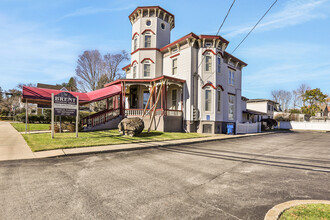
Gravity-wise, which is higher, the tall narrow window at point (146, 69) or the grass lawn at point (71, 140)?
the tall narrow window at point (146, 69)

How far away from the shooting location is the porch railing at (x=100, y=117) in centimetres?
1608

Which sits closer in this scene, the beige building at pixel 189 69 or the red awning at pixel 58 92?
the red awning at pixel 58 92

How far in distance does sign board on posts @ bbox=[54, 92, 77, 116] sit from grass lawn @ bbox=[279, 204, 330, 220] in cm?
1240

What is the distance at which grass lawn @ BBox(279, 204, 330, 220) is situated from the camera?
2.96 meters

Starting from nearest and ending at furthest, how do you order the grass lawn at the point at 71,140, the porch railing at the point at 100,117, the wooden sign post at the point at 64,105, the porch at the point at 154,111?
the grass lawn at the point at 71,140, the wooden sign post at the point at 64,105, the porch railing at the point at 100,117, the porch at the point at 154,111

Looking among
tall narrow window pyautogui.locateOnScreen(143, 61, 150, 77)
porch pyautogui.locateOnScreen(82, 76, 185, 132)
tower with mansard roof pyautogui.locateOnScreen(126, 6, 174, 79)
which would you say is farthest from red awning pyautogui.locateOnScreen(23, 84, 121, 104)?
tower with mansard roof pyautogui.locateOnScreen(126, 6, 174, 79)

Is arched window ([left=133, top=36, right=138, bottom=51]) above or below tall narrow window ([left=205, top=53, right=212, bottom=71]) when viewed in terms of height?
above

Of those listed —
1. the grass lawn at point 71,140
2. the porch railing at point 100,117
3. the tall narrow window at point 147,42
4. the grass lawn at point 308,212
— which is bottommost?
the grass lawn at point 308,212

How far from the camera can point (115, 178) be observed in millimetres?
5090

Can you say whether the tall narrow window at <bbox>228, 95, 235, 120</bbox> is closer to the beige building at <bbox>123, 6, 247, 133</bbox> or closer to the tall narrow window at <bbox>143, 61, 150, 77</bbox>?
the beige building at <bbox>123, 6, 247, 133</bbox>

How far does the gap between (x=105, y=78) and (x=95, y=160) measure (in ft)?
109

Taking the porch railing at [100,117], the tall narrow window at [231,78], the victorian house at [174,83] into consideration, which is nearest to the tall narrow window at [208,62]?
the victorian house at [174,83]

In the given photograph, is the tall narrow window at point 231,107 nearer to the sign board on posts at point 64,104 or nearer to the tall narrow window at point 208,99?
the tall narrow window at point 208,99

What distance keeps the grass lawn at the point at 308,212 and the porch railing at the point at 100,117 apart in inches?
616
